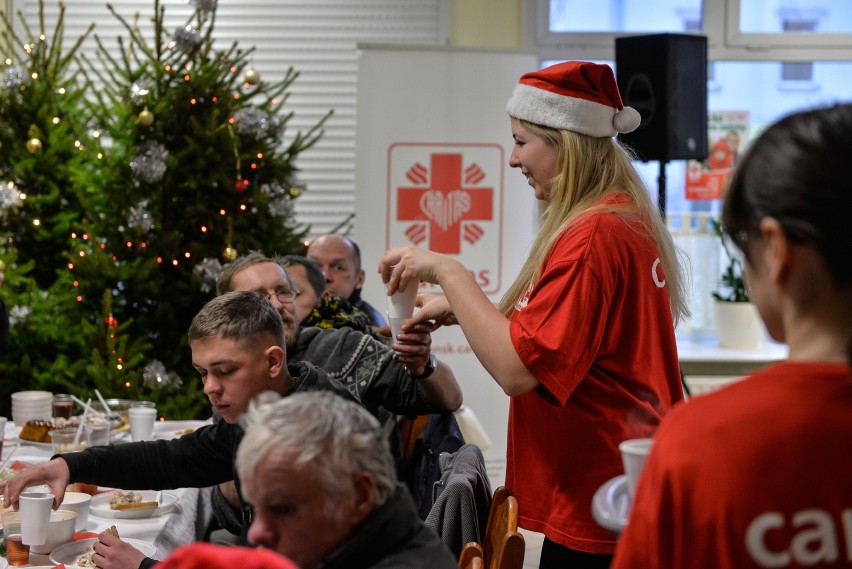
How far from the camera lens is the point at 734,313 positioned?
588 centimetres

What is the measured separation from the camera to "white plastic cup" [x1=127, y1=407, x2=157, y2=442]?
3.02 meters

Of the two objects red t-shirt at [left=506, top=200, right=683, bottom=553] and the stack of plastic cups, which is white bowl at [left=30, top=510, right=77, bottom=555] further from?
the stack of plastic cups

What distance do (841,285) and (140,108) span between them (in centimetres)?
447

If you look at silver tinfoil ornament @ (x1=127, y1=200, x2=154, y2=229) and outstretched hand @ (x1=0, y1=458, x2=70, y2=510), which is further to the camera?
silver tinfoil ornament @ (x1=127, y1=200, x2=154, y2=229)

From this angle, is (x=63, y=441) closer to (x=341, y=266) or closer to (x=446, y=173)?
(x=341, y=266)

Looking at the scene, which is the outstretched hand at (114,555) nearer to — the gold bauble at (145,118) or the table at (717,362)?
the gold bauble at (145,118)

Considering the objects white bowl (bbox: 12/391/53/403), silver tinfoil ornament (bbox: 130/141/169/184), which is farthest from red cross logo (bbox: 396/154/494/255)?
white bowl (bbox: 12/391/53/403)

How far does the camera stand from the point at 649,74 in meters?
4.83

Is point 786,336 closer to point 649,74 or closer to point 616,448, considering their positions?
point 616,448

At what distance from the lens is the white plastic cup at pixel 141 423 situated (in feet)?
9.91

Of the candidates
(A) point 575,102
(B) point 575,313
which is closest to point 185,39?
(A) point 575,102

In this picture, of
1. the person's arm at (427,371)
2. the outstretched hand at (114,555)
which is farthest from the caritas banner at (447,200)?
the outstretched hand at (114,555)

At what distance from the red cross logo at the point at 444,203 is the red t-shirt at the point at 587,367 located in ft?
10.6

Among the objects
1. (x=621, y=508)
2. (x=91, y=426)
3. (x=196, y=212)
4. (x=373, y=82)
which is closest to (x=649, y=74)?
(x=373, y=82)
